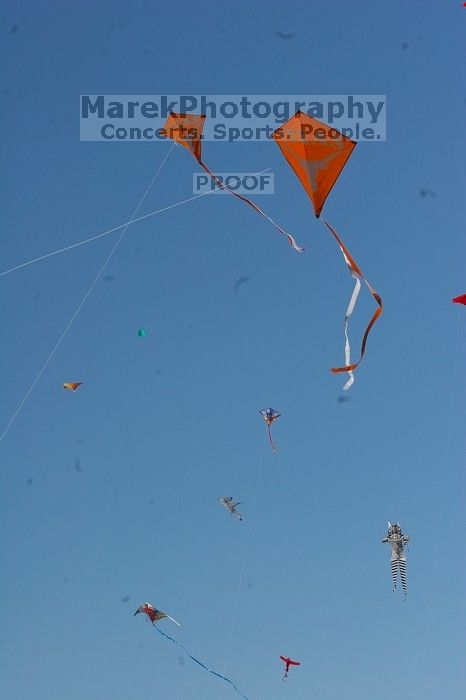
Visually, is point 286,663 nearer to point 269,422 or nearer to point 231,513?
point 231,513

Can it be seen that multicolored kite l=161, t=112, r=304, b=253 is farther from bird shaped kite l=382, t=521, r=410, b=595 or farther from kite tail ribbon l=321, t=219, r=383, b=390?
bird shaped kite l=382, t=521, r=410, b=595

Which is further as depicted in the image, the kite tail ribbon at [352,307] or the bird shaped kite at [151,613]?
the bird shaped kite at [151,613]

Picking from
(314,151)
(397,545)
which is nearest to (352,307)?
(314,151)

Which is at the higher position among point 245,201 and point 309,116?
point 309,116

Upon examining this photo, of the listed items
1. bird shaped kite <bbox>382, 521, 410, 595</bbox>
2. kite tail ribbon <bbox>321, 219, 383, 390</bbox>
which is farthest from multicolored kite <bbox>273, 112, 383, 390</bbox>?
bird shaped kite <bbox>382, 521, 410, 595</bbox>

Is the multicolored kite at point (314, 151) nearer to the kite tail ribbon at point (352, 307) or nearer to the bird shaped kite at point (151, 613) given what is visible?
the kite tail ribbon at point (352, 307)

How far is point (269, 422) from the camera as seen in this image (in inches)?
683

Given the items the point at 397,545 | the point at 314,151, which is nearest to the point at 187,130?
the point at 314,151

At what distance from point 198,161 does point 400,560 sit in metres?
9.27

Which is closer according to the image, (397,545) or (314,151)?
(314,151)

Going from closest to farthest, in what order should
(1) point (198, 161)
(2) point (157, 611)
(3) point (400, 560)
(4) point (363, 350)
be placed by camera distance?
(4) point (363, 350) → (1) point (198, 161) → (3) point (400, 560) → (2) point (157, 611)

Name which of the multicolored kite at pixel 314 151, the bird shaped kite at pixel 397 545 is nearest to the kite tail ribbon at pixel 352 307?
the multicolored kite at pixel 314 151

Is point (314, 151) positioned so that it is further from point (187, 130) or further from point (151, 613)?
point (151, 613)

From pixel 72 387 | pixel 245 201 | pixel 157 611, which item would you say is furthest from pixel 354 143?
Answer: pixel 157 611
